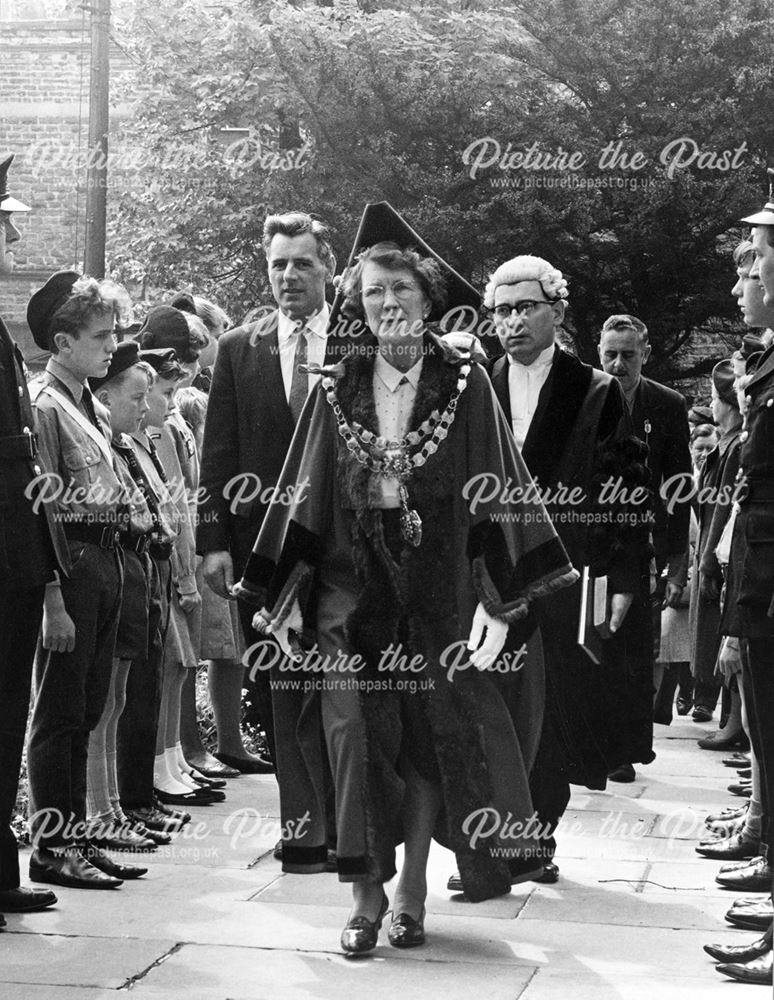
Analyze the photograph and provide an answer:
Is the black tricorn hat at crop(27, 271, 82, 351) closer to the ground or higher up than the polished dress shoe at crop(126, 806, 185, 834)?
higher up

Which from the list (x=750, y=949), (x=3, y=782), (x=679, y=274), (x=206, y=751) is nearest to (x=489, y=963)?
(x=750, y=949)

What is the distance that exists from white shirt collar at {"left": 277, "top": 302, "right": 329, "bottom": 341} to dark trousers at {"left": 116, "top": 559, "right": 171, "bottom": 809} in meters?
1.02

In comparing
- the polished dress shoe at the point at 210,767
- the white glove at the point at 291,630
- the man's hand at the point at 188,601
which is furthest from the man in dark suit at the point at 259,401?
the polished dress shoe at the point at 210,767

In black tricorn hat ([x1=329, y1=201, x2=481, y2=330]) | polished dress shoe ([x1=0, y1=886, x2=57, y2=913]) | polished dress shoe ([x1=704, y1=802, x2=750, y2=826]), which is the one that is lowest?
polished dress shoe ([x1=704, y1=802, x2=750, y2=826])

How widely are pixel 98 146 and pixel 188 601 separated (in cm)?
1242

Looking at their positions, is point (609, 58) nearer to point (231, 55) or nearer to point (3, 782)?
point (231, 55)

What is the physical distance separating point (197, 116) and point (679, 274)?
6.26 meters

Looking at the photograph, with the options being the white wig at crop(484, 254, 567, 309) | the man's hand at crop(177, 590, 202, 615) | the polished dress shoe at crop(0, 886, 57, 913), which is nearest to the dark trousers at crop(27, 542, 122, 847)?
the polished dress shoe at crop(0, 886, 57, 913)

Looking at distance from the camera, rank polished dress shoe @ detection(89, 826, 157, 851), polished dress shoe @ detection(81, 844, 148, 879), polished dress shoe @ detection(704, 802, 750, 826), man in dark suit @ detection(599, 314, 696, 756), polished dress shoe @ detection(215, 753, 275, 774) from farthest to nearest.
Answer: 1. man in dark suit @ detection(599, 314, 696, 756)
2. polished dress shoe @ detection(215, 753, 275, 774)
3. polished dress shoe @ detection(704, 802, 750, 826)
4. polished dress shoe @ detection(89, 826, 157, 851)
5. polished dress shoe @ detection(81, 844, 148, 879)

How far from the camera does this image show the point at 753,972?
479 centimetres

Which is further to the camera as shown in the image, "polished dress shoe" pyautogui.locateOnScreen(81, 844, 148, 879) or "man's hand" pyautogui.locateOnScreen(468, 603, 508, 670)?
"polished dress shoe" pyautogui.locateOnScreen(81, 844, 148, 879)

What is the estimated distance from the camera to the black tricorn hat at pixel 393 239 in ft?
17.8

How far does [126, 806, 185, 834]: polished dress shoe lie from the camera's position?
6906mm

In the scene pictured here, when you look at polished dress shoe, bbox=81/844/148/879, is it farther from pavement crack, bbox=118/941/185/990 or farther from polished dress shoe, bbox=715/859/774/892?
polished dress shoe, bbox=715/859/774/892
